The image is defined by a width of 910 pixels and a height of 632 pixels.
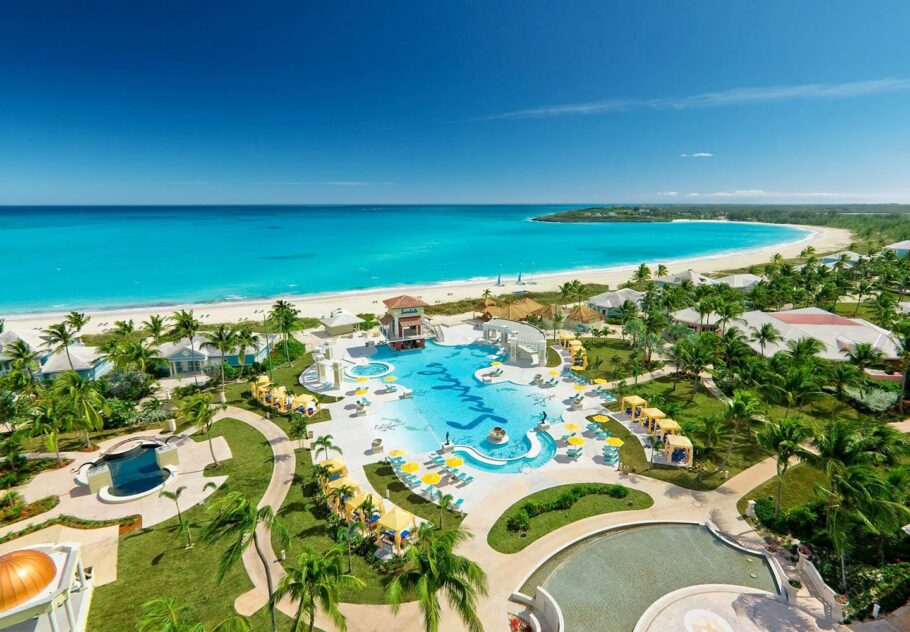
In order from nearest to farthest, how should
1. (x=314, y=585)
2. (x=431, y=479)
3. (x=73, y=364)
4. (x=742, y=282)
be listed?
(x=314, y=585) → (x=431, y=479) → (x=73, y=364) → (x=742, y=282)

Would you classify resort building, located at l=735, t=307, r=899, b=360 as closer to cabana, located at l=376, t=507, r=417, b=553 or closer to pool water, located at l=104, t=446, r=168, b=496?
cabana, located at l=376, t=507, r=417, b=553

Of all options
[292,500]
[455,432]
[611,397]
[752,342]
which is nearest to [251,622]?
[292,500]

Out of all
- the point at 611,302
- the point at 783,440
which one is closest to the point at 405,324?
the point at 611,302

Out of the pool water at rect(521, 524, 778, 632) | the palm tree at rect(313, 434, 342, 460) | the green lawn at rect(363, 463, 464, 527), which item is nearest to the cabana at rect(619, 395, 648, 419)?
the pool water at rect(521, 524, 778, 632)

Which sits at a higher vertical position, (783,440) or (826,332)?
(783,440)

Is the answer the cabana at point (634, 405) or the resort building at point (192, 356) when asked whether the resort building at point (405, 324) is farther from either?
the cabana at point (634, 405)

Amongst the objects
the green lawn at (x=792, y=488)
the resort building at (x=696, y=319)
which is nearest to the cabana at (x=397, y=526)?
the green lawn at (x=792, y=488)

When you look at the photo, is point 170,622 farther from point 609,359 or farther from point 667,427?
point 609,359
